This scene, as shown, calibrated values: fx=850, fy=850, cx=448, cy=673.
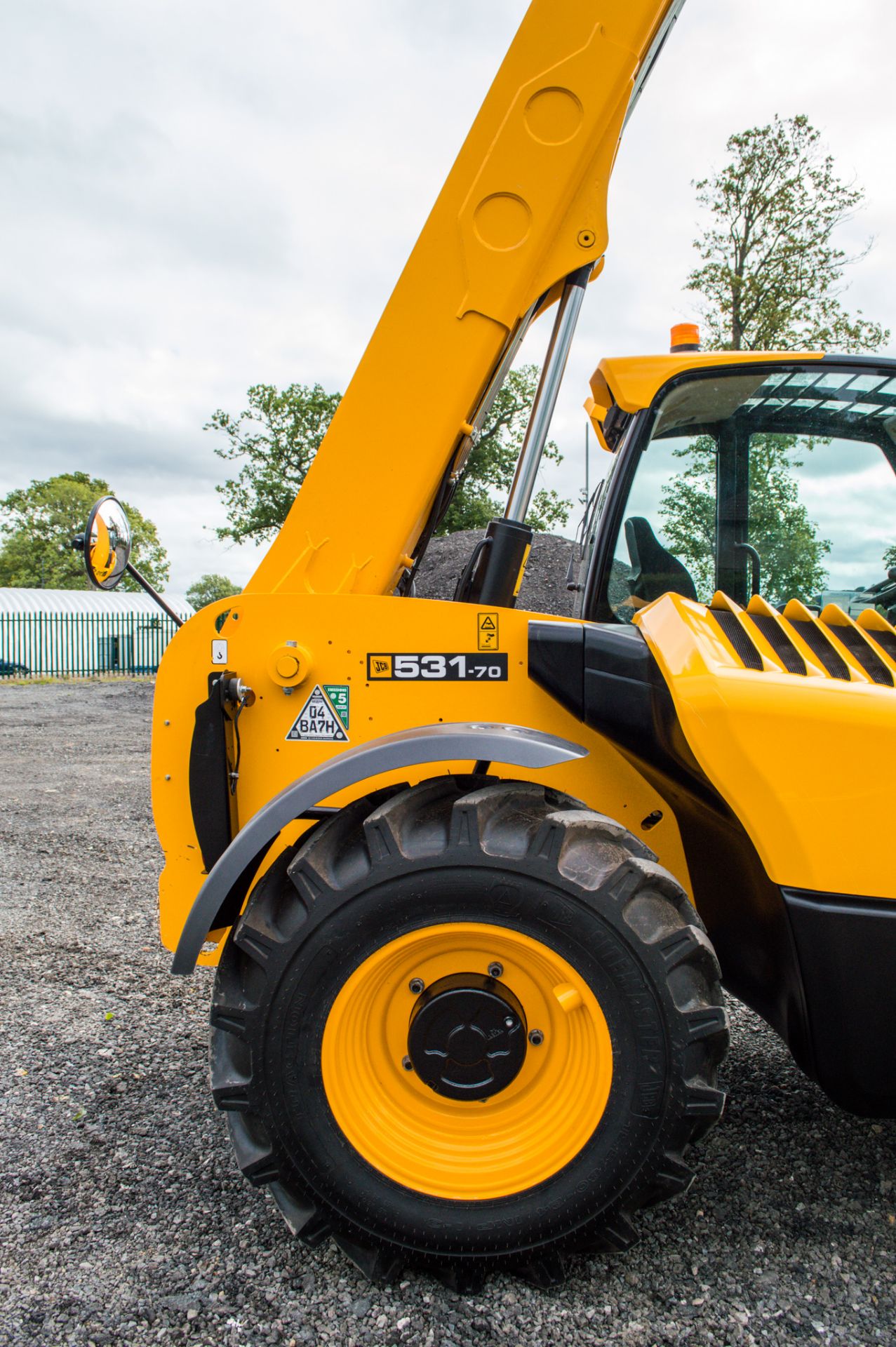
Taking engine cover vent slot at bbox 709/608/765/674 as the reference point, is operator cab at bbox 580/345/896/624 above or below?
above

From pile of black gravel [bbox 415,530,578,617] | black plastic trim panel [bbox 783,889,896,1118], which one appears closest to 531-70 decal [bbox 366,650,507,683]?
black plastic trim panel [bbox 783,889,896,1118]

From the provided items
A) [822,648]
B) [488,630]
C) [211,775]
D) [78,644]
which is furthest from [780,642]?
[78,644]

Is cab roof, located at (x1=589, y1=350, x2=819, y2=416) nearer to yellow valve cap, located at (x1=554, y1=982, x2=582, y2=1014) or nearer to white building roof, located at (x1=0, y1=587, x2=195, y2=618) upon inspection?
yellow valve cap, located at (x1=554, y1=982, x2=582, y2=1014)

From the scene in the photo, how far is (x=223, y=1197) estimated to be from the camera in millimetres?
2105

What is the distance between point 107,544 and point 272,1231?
1.70 m

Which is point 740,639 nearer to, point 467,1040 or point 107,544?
point 467,1040

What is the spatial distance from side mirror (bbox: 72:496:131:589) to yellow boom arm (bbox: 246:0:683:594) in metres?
0.35

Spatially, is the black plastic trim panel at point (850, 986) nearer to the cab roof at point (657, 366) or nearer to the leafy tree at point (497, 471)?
the cab roof at point (657, 366)

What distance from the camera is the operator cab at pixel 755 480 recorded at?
243 cm

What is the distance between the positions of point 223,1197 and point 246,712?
3.95ft

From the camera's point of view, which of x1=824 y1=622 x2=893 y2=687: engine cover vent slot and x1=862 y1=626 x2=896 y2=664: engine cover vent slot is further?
x1=862 y1=626 x2=896 y2=664: engine cover vent slot

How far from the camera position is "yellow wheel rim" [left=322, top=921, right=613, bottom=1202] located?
1.75 m

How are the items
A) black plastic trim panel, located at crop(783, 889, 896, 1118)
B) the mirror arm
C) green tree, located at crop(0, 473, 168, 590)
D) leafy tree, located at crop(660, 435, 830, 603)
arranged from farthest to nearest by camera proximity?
green tree, located at crop(0, 473, 168, 590), leafy tree, located at crop(660, 435, 830, 603), the mirror arm, black plastic trim panel, located at crop(783, 889, 896, 1118)

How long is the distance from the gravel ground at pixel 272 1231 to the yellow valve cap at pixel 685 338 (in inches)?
92.3
